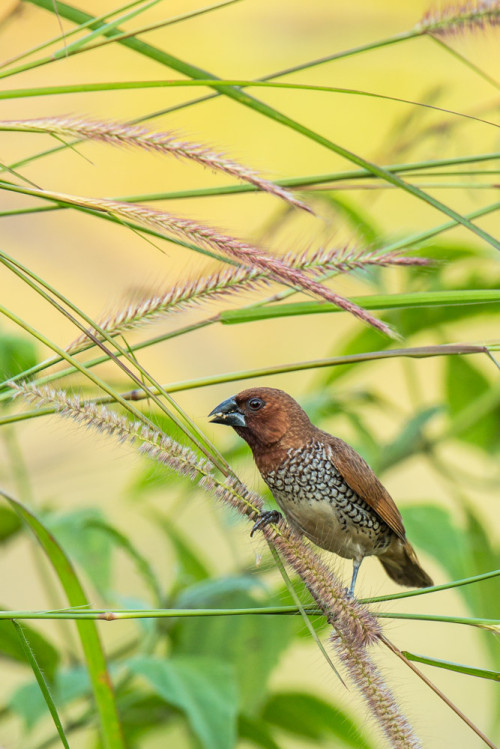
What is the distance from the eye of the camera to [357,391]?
2.27 metres

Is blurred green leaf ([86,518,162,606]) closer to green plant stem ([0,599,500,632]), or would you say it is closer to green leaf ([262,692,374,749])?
green leaf ([262,692,374,749])

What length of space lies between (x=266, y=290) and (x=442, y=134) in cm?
117

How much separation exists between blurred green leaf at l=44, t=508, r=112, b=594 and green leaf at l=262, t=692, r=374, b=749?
534mm

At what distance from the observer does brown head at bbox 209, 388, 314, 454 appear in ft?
6.48

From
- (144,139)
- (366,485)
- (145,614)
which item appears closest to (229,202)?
(366,485)

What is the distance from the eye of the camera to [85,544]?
1872mm

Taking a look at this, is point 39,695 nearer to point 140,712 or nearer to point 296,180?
point 140,712

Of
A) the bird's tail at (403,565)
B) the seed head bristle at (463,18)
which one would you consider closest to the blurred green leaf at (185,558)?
the bird's tail at (403,565)

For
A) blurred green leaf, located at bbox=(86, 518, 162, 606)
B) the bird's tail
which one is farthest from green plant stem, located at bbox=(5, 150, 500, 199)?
the bird's tail

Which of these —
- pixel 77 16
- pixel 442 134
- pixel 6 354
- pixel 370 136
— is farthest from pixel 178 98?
pixel 77 16

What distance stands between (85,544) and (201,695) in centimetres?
47

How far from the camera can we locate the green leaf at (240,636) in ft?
5.86

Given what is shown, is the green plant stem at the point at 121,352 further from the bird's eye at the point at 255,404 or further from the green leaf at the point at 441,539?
the green leaf at the point at 441,539

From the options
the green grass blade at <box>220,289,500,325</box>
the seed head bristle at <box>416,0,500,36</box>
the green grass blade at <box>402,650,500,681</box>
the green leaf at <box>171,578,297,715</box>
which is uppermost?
the seed head bristle at <box>416,0,500,36</box>
